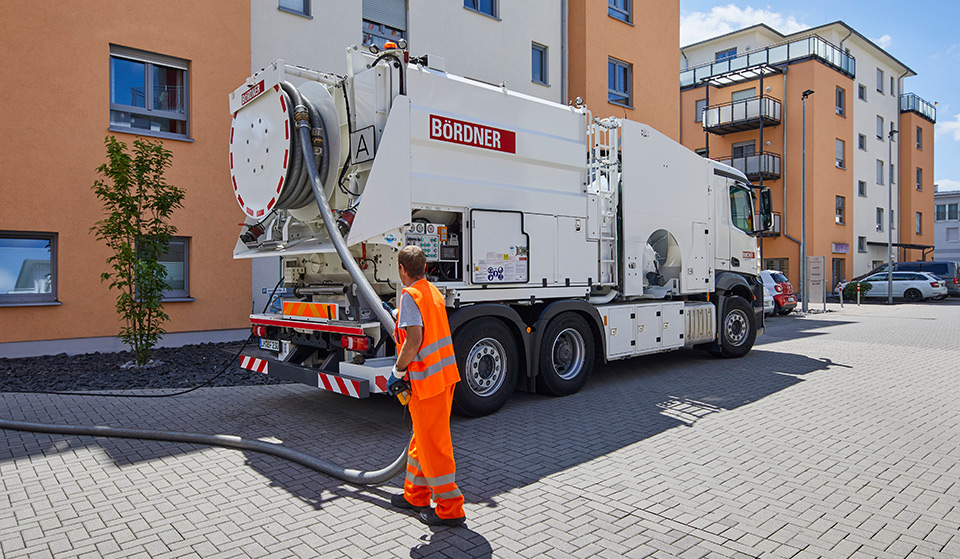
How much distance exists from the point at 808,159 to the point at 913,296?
7.63 metres

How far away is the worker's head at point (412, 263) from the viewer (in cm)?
395

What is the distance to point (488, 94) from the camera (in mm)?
6465

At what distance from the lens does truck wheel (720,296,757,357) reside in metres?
10.0

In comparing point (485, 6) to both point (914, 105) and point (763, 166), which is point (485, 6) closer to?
point (763, 166)

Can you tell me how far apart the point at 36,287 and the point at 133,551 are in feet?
26.5

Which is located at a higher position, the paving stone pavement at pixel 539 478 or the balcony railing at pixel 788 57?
the balcony railing at pixel 788 57

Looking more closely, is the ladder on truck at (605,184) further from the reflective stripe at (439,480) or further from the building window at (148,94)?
the building window at (148,94)

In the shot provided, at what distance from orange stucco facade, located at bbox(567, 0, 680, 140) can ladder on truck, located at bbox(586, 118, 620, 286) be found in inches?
356

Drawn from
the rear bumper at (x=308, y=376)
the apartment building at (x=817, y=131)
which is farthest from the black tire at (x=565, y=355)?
the apartment building at (x=817, y=131)

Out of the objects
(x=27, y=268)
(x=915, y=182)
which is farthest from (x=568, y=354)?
(x=915, y=182)

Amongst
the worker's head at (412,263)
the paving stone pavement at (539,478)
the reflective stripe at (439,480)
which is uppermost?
the worker's head at (412,263)

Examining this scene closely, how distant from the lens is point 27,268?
9648 millimetres

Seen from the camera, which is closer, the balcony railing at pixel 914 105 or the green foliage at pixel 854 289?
the green foliage at pixel 854 289

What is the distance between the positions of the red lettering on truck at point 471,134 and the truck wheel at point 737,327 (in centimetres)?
516
